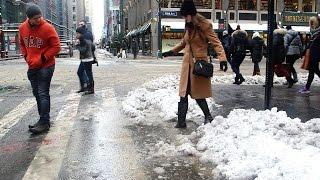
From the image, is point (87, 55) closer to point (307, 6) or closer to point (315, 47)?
point (315, 47)

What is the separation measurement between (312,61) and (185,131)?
17.7ft

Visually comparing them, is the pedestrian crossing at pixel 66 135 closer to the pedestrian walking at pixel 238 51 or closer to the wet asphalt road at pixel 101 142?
the wet asphalt road at pixel 101 142

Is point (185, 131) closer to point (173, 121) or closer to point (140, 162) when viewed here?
point (173, 121)

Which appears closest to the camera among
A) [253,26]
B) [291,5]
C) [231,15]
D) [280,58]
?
[280,58]

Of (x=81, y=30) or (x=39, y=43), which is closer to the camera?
(x=39, y=43)

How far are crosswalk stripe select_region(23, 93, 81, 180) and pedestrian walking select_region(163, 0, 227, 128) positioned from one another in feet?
5.67

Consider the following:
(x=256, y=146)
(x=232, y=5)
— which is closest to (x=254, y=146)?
(x=256, y=146)

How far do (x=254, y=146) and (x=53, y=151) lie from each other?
2338 mm

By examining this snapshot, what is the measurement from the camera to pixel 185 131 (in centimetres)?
668

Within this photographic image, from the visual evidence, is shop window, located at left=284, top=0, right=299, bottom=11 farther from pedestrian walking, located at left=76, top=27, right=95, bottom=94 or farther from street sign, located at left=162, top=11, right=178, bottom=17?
pedestrian walking, located at left=76, top=27, right=95, bottom=94

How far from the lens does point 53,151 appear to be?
564 cm

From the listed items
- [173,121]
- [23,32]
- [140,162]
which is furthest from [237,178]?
[23,32]

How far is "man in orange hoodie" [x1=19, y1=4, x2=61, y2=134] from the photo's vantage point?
6742mm

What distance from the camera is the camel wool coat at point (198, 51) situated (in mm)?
6766
